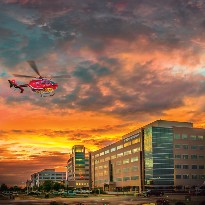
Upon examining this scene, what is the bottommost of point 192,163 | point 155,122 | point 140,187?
point 140,187

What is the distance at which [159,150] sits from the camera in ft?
561

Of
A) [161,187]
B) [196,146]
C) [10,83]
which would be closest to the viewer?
[10,83]

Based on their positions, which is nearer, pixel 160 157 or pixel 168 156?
pixel 160 157

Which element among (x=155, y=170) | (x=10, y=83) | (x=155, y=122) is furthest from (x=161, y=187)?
(x=10, y=83)

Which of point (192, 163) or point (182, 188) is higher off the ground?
point (192, 163)

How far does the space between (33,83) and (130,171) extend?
13013cm

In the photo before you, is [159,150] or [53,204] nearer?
[53,204]

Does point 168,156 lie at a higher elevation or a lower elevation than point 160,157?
higher

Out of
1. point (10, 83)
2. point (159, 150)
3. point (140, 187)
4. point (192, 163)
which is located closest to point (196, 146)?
point (192, 163)

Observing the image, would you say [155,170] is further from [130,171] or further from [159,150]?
[130,171]

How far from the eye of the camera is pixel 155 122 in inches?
7195

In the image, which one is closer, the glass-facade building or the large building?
the glass-facade building

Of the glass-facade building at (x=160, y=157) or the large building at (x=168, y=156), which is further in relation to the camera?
the large building at (x=168, y=156)

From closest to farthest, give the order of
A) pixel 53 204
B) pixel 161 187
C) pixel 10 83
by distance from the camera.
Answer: pixel 53 204
pixel 10 83
pixel 161 187
